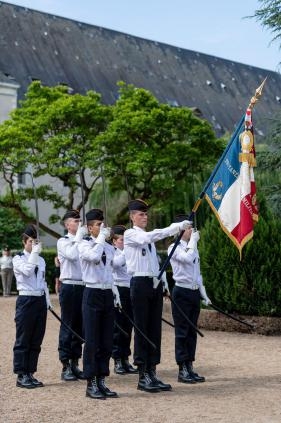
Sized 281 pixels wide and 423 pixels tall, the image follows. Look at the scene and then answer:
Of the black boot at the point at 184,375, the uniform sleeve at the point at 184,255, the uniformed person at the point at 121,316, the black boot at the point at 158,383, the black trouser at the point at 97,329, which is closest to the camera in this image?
the black trouser at the point at 97,329

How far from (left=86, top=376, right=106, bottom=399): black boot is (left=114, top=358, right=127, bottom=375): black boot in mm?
1824

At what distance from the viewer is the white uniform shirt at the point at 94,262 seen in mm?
8734

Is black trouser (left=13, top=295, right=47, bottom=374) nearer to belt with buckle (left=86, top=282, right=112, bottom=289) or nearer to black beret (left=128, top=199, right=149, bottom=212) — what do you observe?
belt with buckle (left=86, top=282, right=112, bottom=289)

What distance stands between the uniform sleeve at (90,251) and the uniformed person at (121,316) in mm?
1963

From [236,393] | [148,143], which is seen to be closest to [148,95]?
[148,143]

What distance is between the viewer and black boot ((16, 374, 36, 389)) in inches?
369

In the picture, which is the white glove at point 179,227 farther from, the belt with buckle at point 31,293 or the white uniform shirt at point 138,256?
the belt with buckle at point 31,293

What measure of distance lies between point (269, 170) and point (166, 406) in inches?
401

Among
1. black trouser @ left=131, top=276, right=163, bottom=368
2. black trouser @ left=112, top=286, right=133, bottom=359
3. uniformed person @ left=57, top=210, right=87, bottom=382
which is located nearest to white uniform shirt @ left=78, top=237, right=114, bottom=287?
black trouser @ left=131, top=276, right=163, bottom=368

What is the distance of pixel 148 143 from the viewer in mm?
23719

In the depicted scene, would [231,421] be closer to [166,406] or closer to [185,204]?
[166,406]

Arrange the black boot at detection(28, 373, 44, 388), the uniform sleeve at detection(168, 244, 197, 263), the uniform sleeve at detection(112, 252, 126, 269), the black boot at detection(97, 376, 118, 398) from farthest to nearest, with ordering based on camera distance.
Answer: the uniform sleeve at detection(112, 252, 126, 269) < the uniform sleeve at detection(168, 244, 197, 263) < the black boot at detection(28, 373, 44, 388) < the black boot at detection(97, 376, 118, 398)

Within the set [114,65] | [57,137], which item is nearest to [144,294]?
[57,137]

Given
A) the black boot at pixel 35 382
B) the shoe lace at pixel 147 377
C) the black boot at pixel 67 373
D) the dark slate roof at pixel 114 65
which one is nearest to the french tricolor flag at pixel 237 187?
the shoe lace at pixel 147 377
